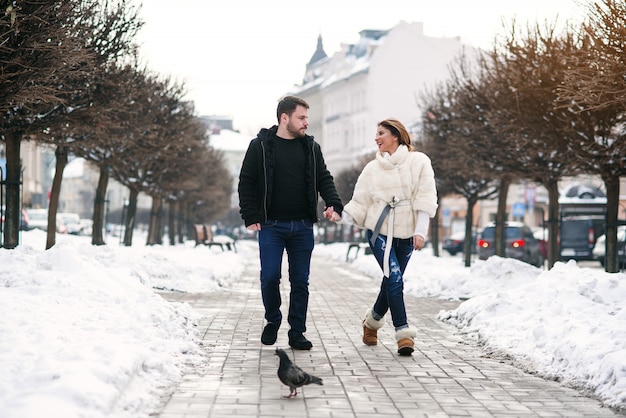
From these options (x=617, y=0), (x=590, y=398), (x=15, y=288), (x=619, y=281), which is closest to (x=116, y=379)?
(x=590, y=398)

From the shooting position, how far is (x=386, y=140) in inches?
365

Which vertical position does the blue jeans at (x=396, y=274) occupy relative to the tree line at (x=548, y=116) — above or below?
below

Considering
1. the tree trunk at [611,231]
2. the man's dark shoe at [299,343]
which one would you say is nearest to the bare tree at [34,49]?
the man's dark shoe at [299,343]

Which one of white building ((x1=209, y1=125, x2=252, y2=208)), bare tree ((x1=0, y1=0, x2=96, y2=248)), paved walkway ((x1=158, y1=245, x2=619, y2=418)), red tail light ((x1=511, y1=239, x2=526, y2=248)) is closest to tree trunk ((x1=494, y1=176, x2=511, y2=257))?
red tail light ((x1=511, y1=239, x2=526, y2=248))

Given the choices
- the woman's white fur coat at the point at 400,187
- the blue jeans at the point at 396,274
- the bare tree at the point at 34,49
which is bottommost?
the blue jeans at the point at 396,274

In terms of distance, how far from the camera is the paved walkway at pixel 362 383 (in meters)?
6.34

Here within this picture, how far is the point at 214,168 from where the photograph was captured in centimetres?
6072

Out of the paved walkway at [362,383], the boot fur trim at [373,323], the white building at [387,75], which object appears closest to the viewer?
the paved walkway at [362,383]

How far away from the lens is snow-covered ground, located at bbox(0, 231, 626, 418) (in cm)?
591

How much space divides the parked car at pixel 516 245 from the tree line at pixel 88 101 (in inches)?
388

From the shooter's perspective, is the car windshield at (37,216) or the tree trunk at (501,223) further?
the car windshield at (37,216)

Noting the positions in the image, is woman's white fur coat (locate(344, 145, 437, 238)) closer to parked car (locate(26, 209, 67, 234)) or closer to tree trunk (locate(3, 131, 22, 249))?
tree trunk (locate(3, 131, 22, 249))

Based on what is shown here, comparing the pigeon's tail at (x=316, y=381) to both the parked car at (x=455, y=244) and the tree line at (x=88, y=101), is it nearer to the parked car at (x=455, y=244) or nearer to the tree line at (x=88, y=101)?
the tree line at (x=88, y=101)

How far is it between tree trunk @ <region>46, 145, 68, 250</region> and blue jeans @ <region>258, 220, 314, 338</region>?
1249 centimetres
